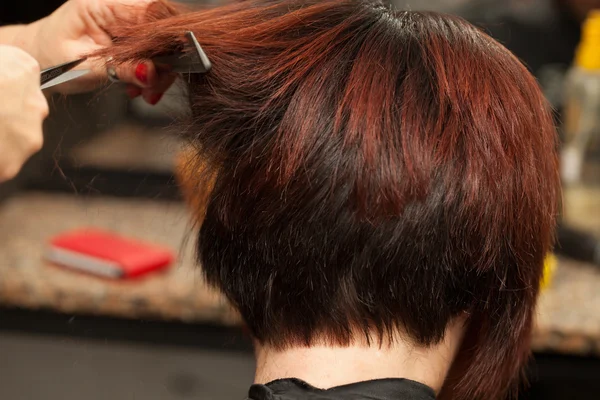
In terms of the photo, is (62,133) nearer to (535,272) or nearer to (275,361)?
(275,361)

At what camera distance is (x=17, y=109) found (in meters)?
0.59

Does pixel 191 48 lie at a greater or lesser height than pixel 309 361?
greater

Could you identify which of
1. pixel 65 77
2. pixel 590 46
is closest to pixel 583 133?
pixel 590 46

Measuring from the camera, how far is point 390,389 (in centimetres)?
70

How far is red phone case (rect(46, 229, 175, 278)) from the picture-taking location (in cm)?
147

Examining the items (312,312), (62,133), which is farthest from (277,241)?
(62,133)

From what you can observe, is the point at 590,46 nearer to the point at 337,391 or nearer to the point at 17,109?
the point at 337,391

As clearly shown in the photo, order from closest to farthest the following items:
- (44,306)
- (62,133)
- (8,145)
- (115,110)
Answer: (8,145) < (62,133) < (44,306) < (115,110)

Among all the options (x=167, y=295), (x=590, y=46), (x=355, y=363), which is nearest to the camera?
(x=355, y=363)

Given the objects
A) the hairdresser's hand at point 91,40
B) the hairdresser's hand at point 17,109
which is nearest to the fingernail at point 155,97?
the hairdresser's hand at point 91,40

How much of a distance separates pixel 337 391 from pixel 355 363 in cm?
4

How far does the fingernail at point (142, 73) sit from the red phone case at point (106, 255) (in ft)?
2.39

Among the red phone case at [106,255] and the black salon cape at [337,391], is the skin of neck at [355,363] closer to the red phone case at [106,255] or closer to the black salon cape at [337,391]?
the black salon cape at [337,391]

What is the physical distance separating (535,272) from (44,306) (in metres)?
1.03
